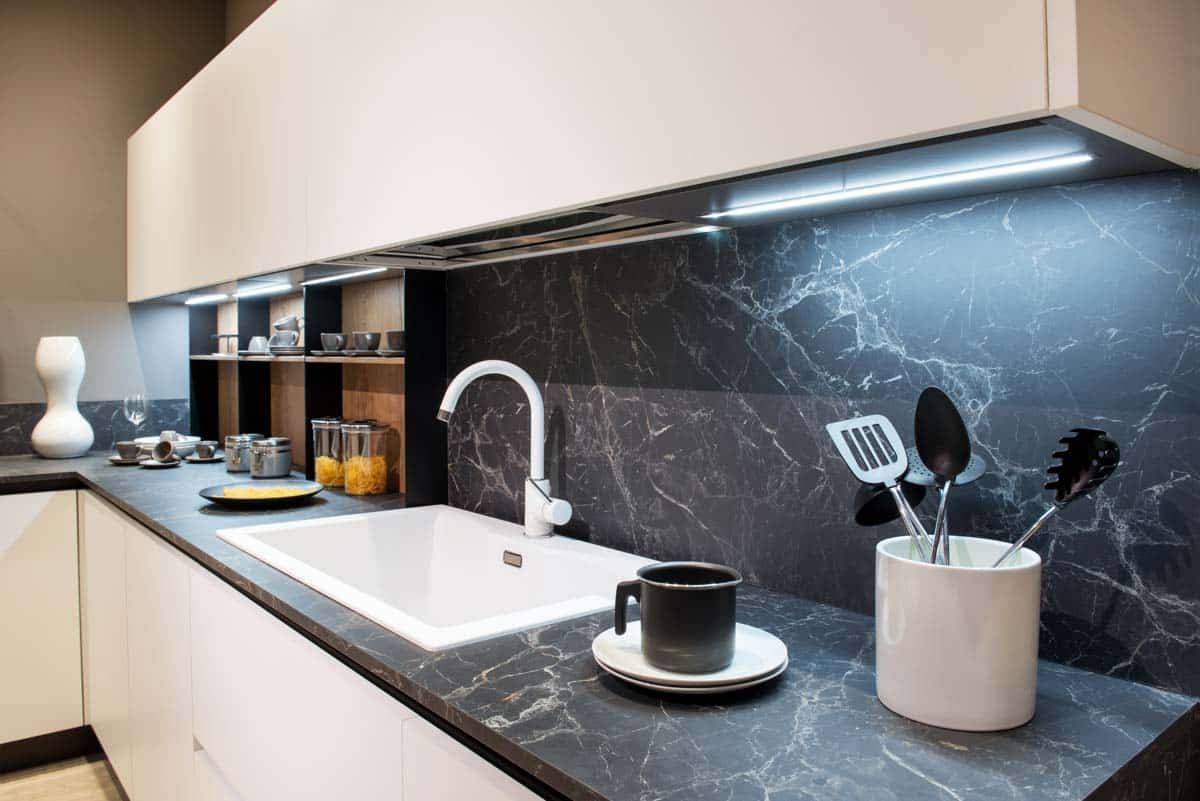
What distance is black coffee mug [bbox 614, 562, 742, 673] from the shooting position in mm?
1021

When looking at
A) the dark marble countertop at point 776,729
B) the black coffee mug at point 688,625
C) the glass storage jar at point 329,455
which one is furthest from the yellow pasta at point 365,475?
the black coffee mug at point 688,625

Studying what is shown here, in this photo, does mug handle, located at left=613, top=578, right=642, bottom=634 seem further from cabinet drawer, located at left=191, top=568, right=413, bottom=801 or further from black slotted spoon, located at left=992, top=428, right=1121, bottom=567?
black slotted spoon, located at left=992, top=428, right=1121, bottom=567

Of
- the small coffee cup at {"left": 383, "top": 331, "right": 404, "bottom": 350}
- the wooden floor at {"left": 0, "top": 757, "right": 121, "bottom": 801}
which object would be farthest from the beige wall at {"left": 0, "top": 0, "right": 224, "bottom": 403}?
the small coffee cup at {"left": 383, "top": 331, "right": 404, "bottom": 350}

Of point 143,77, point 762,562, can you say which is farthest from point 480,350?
point 143,77

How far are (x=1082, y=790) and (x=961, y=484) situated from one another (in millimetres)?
422

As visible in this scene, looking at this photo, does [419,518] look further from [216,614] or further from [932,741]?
[932,741]

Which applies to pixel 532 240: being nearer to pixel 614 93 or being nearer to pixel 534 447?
pixel 534 447

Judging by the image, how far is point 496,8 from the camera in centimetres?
138

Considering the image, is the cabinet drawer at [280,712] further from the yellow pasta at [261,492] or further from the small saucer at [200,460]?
the small saucer at [200,460]

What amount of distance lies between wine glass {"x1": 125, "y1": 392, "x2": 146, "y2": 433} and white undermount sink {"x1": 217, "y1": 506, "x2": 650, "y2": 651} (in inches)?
82.0

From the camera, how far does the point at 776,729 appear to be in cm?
94

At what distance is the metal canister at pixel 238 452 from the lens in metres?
3.03

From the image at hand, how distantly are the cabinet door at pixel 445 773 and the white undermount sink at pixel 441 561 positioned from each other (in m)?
0.53

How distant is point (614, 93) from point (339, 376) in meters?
1.99
